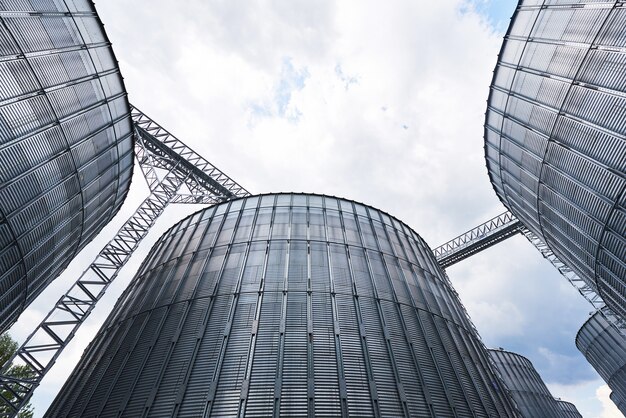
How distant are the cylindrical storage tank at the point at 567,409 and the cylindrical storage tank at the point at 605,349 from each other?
8.76 m

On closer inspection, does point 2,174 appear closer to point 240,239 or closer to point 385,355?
point 240,239

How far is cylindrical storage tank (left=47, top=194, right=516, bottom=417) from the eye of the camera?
12.0 metres

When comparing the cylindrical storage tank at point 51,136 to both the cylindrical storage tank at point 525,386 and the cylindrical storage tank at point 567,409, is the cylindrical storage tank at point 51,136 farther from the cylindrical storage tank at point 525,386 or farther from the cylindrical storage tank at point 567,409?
the cylindrical storage tank at point 567,409

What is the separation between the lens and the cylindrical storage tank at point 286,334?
1200 centimetres

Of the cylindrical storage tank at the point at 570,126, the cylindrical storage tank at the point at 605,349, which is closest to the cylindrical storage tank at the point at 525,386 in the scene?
the cylindrical storage tank at the point at 605,349

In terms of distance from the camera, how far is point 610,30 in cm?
1219

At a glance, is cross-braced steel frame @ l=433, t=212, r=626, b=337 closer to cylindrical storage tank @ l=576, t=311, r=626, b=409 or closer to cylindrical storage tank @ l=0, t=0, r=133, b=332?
cylindrical storage tank @ l=576, t=311, r=626, b=409

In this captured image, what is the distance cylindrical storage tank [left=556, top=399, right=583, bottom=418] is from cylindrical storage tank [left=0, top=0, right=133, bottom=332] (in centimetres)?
5177

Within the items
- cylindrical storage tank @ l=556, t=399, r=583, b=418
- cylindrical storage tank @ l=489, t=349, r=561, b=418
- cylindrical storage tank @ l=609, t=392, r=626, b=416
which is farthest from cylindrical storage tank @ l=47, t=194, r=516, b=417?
cylindrical storage tank @ l=556, t=399, r=583, b=418

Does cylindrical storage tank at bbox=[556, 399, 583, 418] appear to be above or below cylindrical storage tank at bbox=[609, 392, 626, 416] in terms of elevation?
above

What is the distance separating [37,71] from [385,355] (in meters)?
16.0

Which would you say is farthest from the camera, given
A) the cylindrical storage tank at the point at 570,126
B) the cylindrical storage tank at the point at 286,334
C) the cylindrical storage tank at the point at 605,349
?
the cylindrical storage tank at the point at 605,349

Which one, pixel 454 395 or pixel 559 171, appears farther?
pixel 559 171

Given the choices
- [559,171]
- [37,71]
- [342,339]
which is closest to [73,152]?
[37,71]
